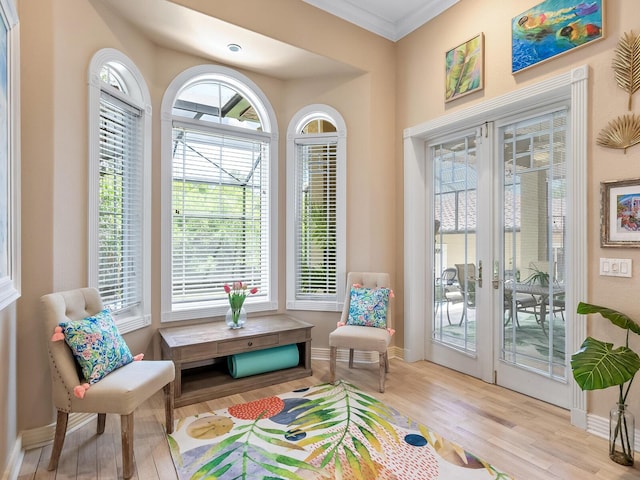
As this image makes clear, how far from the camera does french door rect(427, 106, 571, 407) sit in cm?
279

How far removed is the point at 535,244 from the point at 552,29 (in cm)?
162

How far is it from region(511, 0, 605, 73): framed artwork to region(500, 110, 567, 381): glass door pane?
465 mm

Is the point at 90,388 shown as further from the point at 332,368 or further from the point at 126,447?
the point at 332,368

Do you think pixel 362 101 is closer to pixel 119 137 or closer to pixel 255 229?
pixel 255 229

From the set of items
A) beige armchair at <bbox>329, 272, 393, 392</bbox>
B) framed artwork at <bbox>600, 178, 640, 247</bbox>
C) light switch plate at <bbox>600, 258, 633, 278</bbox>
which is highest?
framed artwork at <bbox>600, 178, 640, 247</bbox>

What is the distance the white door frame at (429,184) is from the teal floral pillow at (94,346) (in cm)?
275

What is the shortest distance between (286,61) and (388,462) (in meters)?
3.56

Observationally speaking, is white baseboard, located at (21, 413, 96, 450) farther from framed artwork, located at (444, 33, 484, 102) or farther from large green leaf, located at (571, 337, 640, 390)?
framed artwork, located at (444, 33, 484, 102)

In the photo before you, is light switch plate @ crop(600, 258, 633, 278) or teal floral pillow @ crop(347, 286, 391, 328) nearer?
light switch plate @ crop(600, 258, 633, 278)

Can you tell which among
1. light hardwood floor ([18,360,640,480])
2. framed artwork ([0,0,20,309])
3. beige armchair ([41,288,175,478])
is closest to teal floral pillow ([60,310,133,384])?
beige armchair ([41,288,175,478])

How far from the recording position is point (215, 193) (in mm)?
3662

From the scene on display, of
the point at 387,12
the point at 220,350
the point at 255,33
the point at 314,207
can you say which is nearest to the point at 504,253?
the point at 314,207

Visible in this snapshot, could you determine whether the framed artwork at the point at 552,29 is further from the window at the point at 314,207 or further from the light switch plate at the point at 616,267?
the window at the point at 314,207

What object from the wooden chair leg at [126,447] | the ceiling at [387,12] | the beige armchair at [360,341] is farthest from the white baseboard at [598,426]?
the ceiling at [387,12]
